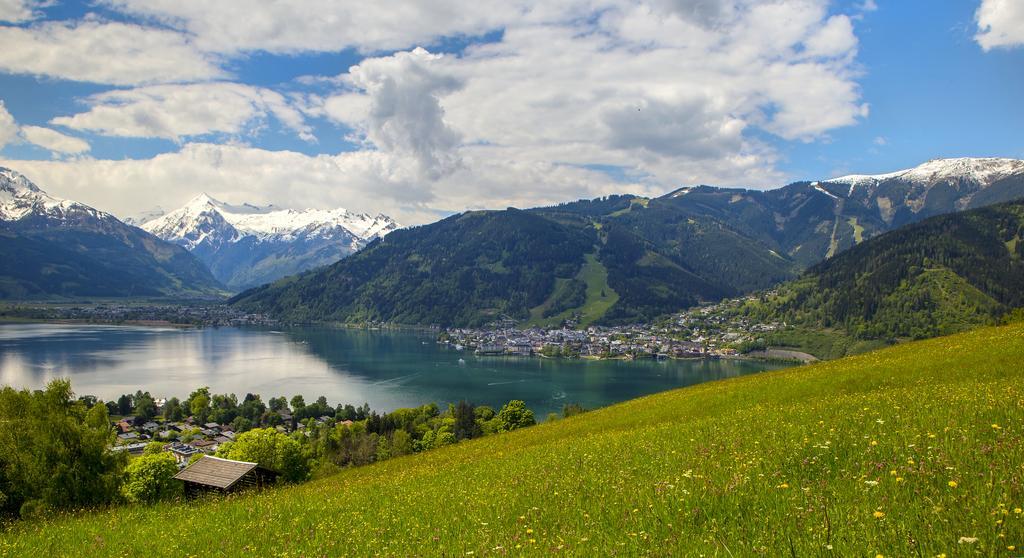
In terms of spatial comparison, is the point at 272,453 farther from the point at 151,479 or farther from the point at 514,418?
the point at 514,418

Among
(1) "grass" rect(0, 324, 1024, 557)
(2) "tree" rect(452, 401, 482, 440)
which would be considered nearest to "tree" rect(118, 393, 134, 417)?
(2) "tree" rect(452, 401, 482, 440)

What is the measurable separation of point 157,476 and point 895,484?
4125cm

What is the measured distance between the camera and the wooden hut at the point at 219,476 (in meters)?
30.1

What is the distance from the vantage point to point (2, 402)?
96.3 feet

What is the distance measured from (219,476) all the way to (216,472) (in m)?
0.64

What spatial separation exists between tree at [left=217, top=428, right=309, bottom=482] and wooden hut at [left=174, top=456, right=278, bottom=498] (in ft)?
62.5

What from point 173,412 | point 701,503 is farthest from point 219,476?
point 173,412

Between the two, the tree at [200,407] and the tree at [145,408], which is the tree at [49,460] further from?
the tree at [145,408]

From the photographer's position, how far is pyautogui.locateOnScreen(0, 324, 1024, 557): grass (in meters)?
6.57

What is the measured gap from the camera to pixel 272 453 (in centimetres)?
5216

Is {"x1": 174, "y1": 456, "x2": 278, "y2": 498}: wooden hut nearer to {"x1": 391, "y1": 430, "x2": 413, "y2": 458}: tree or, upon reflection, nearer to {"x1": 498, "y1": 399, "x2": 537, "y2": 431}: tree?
{"x1": 391, "y1": 430, "x2": 413, "y2": 458}: tree

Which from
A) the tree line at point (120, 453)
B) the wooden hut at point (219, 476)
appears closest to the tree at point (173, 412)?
the tree line at point (120, 453)

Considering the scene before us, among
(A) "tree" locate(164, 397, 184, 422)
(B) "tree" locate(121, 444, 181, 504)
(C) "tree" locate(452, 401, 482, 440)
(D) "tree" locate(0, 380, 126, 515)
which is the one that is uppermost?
(D) "tree" locate(0, 380, 126, 515)

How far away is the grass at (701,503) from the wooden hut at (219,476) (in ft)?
33.2
